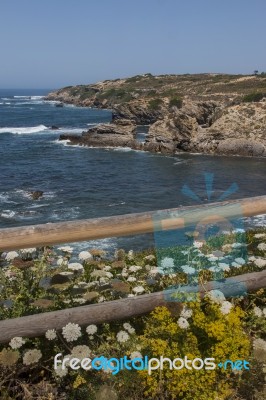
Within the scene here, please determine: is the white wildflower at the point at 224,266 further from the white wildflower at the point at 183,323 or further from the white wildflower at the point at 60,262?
the white wildflower at the point at 60,262

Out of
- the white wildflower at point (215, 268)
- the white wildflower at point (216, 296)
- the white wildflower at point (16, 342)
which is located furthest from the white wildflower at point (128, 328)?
the white wildflower at point (215, 268)

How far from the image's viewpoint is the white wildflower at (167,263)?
14.8 ft

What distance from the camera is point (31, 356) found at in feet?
10.7

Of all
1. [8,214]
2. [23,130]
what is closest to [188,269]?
[8,214]

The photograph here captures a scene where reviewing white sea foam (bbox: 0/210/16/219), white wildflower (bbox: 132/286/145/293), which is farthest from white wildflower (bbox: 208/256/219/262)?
white sea foam (bbox: 0/210/16/219)

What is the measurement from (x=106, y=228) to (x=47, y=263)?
0.99 meters

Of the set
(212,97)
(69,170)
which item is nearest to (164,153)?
(69,170)

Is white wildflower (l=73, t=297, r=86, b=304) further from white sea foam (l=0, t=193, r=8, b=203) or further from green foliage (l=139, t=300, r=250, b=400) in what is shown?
white sea foam (l=0, t=193, r=8, b=203)

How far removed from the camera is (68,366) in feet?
11.0

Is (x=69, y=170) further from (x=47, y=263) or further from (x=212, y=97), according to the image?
(x=212, y=97)

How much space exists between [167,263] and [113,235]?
3.60 ft

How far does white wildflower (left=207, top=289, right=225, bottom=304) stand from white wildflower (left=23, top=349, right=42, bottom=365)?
1.46 meters

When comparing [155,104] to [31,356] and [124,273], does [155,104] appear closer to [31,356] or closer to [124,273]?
[124,273]

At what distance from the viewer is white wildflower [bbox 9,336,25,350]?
10.6 feet
